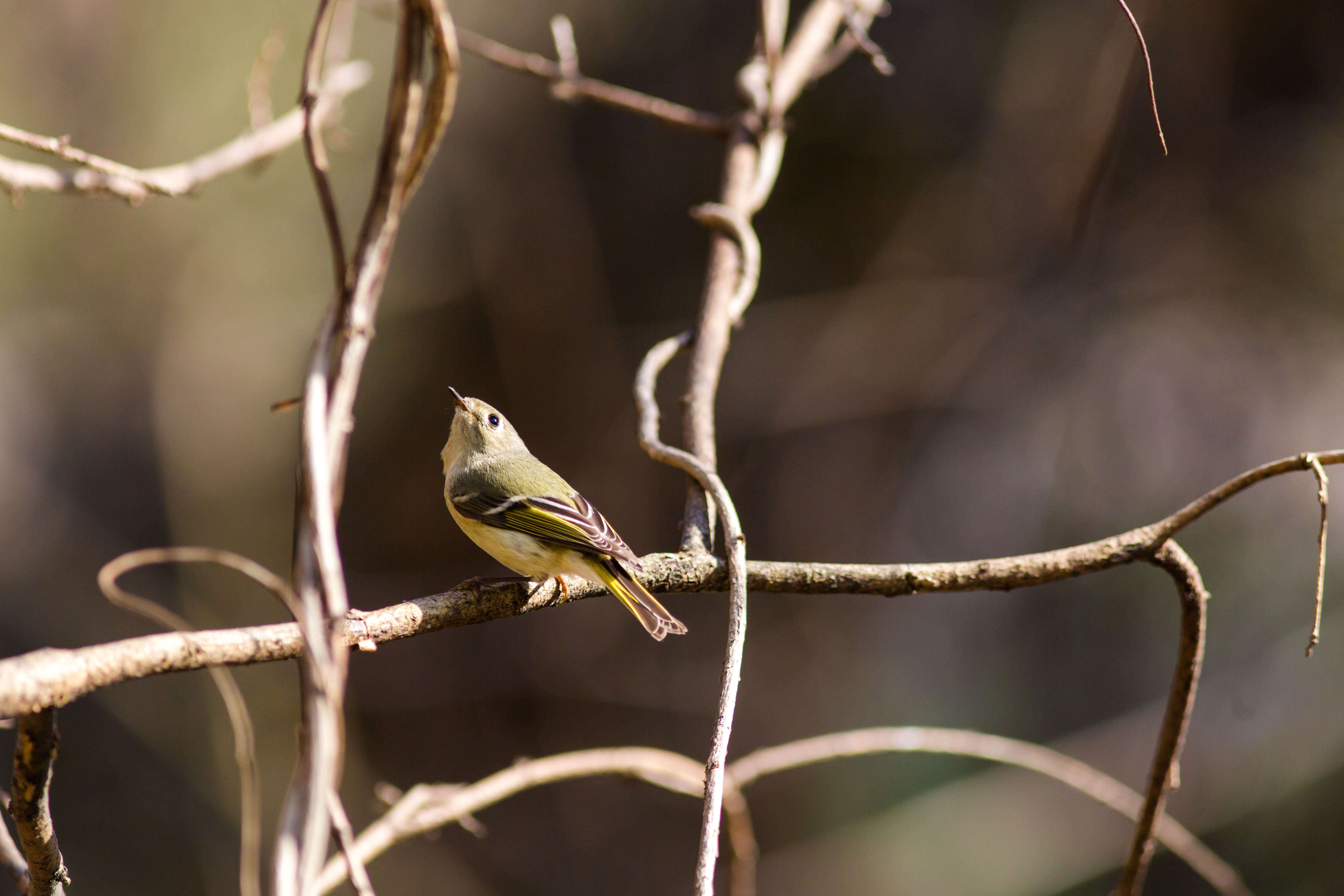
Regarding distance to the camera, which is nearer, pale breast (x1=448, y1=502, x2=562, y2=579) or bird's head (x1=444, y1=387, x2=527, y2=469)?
pale breast (x1=448, y1=502, x2=562, y2=579)

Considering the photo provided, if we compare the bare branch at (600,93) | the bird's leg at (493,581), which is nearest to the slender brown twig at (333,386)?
the bird's leg at (493,581)

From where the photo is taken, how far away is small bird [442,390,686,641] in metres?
1.90

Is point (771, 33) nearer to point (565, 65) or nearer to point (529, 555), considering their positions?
point (565, 65)

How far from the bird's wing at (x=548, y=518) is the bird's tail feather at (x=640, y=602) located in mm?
39

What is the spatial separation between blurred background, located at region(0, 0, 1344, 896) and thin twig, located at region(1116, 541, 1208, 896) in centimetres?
225

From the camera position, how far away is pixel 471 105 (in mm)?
4758

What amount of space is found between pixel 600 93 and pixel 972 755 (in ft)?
6.30

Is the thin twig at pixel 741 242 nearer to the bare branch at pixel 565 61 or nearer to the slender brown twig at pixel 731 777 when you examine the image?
the bare branch at pixel 565 61

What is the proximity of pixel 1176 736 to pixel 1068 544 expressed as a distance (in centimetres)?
238

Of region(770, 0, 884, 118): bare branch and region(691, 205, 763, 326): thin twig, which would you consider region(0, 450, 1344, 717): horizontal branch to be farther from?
region(770, 0, 884, 118): bare branch

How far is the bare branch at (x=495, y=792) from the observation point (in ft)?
5.93

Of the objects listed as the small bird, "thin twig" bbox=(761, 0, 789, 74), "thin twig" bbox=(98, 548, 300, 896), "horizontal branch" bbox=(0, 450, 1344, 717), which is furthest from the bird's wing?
"thin twig" bbox=(761, 0, 789, 74)

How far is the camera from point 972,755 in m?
2.02

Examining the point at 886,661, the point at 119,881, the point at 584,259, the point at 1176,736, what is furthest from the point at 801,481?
the point at 119,881
